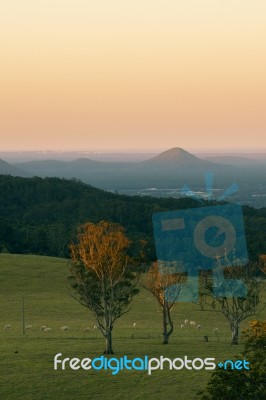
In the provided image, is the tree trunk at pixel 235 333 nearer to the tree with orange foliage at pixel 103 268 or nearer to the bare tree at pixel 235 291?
the bare tree at pixel 235 291

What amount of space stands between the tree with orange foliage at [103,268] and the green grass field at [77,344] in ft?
10.5

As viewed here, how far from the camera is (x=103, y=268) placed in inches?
1923

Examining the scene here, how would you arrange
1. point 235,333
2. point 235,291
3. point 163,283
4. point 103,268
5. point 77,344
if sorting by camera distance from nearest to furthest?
point 103,268
point 77,344
point 163,283
point 235,333
point 235,291

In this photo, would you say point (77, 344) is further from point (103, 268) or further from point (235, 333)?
point (235, 333)

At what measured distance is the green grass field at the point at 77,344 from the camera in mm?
38531

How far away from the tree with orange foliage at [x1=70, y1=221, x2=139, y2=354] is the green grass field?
10.5ft

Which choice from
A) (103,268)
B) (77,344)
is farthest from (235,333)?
(103,268)

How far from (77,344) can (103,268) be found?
25.3 ft

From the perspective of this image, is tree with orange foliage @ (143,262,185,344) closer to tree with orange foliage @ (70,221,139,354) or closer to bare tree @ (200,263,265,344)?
tree with orange foliage @ (70,221,139,354)

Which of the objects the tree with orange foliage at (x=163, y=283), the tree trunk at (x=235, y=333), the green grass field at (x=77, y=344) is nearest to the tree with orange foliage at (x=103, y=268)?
Answer: the tree with orange foliage at (x=163, y=283)

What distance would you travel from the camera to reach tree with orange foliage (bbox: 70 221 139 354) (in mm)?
47594

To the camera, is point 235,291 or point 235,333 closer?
point 235,333

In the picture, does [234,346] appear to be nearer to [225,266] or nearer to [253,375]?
[225,266]

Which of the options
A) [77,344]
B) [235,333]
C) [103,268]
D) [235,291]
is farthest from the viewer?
[235,291]
